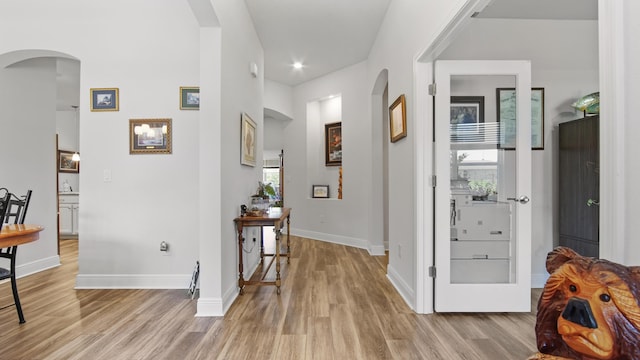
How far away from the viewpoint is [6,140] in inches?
122

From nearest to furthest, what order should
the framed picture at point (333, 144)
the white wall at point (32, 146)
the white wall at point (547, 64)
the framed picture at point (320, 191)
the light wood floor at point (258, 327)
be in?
the light wood floor at point (258, 327) < the white wall at point (547, 64) < the white wall at point (32, 146) < the framed picture at point (333, 144) < the framed picture at point (320, 191)

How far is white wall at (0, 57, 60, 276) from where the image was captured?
3.12 m

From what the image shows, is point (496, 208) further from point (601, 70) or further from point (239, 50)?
point (239, 50)

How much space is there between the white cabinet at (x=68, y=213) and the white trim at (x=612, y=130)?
23.9ft

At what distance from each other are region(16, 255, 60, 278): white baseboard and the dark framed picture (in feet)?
15.5

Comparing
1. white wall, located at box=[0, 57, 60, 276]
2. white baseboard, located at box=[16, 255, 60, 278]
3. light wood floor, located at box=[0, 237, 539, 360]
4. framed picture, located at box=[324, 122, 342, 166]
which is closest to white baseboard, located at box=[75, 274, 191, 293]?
light wood floor, located at box=[0, 237, 539, 360]

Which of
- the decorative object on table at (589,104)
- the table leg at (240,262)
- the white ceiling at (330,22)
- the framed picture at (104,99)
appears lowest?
the table leg at (240,262)

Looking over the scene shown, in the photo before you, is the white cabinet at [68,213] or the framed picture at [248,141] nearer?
the framed picture at [248,141]

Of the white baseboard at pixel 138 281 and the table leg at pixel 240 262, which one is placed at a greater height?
the table leg at pixel 240 262

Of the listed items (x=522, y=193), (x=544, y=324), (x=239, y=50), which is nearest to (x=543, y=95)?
(x=522, y=193)

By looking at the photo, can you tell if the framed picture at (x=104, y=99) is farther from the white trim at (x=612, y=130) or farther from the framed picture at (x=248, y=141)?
the white trim at (x=612, y=130)

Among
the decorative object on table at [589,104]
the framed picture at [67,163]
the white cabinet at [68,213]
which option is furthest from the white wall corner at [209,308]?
the framed picture at [67,163]

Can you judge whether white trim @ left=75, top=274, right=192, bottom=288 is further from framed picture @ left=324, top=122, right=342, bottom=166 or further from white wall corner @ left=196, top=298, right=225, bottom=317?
framed picture @ left=324, top=122, right=342, bottom=166

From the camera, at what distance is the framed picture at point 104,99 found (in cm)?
285
